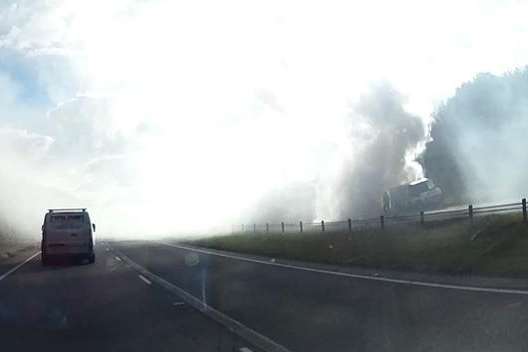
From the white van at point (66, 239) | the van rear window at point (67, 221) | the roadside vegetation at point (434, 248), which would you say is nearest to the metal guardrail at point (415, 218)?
the roadside vegetation at point (434, 248)

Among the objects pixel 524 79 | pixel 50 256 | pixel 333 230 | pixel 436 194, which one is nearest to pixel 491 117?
pixel 524 79

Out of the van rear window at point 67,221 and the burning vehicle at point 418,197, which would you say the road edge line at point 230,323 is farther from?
the burning vehicle at point 418,197

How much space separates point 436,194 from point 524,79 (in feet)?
90.9

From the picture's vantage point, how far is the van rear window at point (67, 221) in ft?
104

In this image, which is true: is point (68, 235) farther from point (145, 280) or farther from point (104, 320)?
point (104, 320)

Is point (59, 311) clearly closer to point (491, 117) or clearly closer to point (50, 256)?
point (50, 256)

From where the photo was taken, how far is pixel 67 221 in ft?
105

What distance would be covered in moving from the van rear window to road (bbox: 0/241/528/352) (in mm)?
12634

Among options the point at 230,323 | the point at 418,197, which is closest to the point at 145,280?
the point at 230,323

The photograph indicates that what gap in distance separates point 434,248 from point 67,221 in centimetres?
1825

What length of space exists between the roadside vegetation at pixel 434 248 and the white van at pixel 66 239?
7646mm

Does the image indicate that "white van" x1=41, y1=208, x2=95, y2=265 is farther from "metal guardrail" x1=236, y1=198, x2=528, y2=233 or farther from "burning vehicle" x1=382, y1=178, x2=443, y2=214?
"burning vehicle" x1=382, y1=178, x2=443, y2=214

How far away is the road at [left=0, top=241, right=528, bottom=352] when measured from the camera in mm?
8969

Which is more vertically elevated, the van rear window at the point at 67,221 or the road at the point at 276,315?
the van rear window at the point at 67,221
